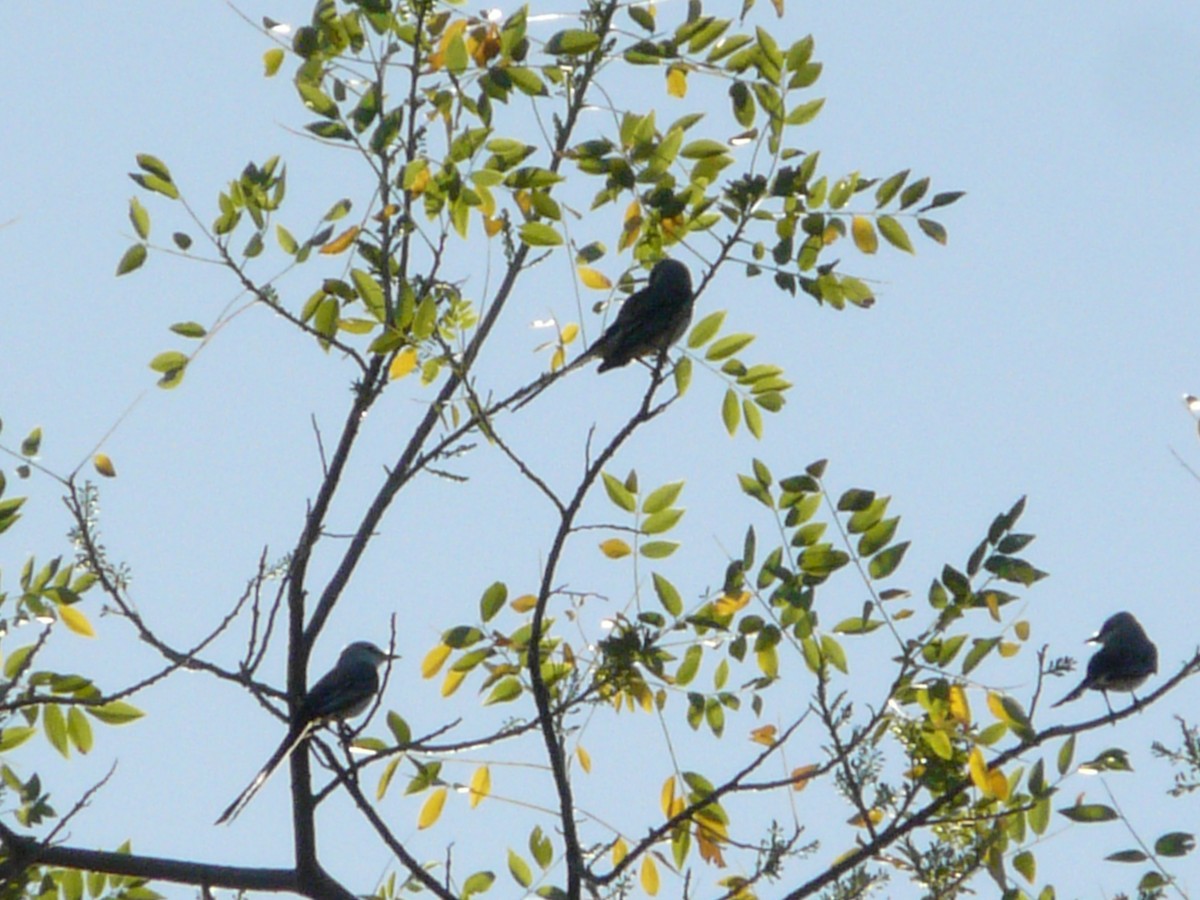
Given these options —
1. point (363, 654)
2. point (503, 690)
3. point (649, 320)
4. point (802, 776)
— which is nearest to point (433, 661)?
point (503, 690)

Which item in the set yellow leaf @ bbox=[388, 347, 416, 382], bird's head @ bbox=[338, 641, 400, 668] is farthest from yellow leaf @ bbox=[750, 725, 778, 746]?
bird's head @ bbox=[338, 641, 400, 668]

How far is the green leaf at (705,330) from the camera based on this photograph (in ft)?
16.3

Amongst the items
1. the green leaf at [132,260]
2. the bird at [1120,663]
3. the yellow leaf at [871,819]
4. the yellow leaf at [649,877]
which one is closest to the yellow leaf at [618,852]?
the yellow leaf at [649,877]

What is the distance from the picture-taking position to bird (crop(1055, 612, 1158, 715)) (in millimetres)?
8242

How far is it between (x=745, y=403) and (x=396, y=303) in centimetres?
123

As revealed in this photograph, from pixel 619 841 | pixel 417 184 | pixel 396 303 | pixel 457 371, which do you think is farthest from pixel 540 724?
pixel 417 184

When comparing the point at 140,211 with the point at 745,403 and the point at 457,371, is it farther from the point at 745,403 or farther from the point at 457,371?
the point at 745,403

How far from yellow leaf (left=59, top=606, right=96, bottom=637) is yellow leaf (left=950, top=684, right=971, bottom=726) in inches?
97.5

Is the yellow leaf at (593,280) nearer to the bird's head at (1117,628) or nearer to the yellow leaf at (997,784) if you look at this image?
the yellow leaf at (997,784)

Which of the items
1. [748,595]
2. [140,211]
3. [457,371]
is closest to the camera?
[457,371]

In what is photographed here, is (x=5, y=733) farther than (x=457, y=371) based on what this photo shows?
Yes

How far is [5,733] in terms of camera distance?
4582mm

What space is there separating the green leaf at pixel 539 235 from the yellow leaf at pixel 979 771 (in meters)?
1.84

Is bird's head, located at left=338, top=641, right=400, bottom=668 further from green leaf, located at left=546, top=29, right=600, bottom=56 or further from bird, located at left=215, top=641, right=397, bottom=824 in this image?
green leaf, located at left=546, top=29, right=600, bottom=56
